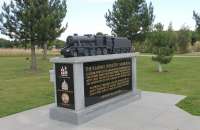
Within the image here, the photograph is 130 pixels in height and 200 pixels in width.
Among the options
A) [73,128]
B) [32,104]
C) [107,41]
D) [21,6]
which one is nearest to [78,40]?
[107,41]

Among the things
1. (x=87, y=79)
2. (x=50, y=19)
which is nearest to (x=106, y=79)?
(x=87, y=79)

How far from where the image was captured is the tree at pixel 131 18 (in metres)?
28.9

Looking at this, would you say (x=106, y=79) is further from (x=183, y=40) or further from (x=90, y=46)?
(x=183, y=40)

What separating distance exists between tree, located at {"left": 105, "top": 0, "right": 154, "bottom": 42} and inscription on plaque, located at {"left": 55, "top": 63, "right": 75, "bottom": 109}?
70.6 ft

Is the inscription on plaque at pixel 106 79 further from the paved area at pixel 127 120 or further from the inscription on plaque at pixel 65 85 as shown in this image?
the paved area at pixel 127 120

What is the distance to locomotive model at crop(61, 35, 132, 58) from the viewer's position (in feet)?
25.6

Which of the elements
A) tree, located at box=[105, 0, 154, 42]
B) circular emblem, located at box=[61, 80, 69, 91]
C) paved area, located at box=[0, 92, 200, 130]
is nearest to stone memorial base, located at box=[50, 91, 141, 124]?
paved area, located at box=[0, 92, 200, 130]

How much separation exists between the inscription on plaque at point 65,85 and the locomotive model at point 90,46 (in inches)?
15.1

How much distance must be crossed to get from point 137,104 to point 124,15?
20.9 meters

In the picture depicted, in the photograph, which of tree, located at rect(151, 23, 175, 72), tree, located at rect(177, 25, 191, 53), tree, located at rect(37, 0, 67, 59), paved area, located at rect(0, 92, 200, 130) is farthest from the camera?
tree, located at rect(177, 25, 191, 53)

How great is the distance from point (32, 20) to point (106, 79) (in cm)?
1345

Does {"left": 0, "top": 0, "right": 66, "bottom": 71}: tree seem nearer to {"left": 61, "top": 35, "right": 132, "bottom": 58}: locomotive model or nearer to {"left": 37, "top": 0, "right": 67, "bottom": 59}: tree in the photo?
{"left": 37, "top": 0, "right": 67, "bottom": 59}: tree

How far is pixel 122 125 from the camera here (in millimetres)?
7359

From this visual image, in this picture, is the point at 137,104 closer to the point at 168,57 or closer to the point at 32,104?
the point at 32,104
